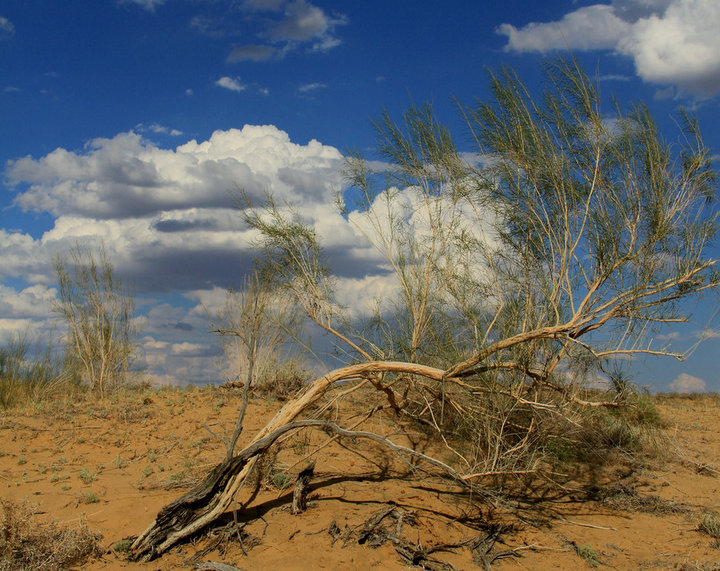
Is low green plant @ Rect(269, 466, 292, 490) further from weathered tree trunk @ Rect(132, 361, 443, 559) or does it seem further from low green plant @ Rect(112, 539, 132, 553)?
low green plant @ Rect(112, 539, 132, 553)

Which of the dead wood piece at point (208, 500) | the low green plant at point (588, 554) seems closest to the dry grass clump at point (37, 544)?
the dead wood piece at point (208, 500)

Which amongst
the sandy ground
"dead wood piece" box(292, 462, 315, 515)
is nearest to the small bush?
the sandy ground

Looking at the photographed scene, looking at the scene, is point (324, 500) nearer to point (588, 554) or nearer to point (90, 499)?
point (90, 499)

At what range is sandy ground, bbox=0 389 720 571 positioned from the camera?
6211mm

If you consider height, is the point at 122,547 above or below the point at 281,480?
below

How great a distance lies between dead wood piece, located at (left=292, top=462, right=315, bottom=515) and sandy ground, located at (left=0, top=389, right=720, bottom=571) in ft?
0.39

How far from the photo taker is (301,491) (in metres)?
6.93

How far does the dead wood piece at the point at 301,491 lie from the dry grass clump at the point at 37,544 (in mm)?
2123

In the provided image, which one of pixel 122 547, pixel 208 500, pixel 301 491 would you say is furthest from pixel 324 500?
pixel 122 547

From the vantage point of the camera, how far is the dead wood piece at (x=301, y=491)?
22.4 ft

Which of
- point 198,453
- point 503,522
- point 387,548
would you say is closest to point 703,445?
point 503,522

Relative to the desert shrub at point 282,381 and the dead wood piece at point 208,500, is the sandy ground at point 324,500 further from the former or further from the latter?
the desert shrub at point 282,381

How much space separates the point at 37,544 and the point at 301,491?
2.77 m

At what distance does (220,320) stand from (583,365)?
23.0 ft
